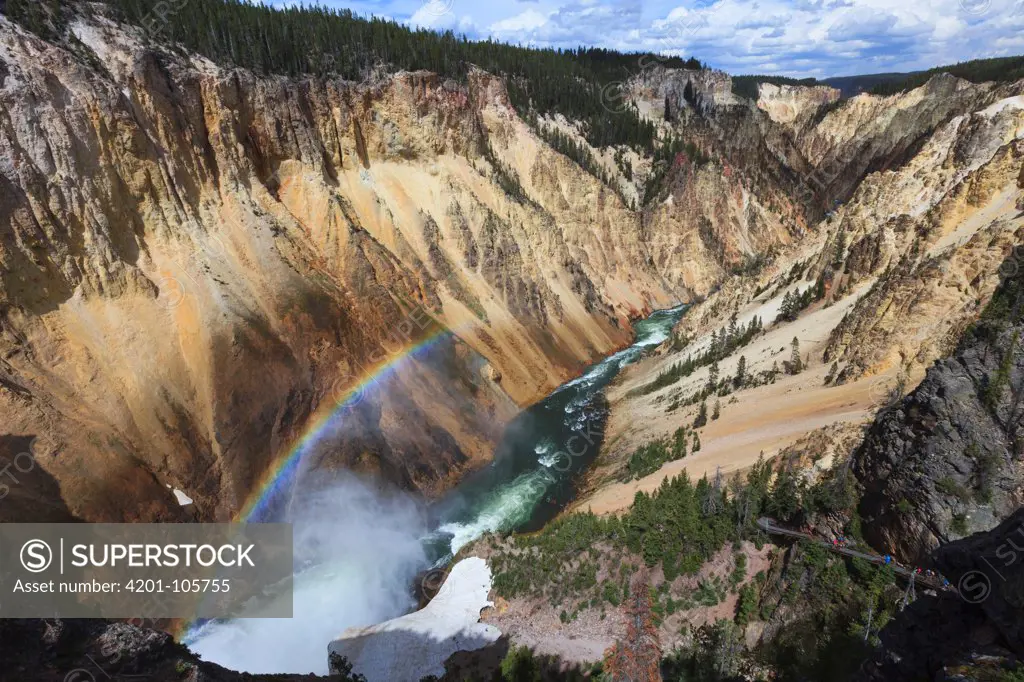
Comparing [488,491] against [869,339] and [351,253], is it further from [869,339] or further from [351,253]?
[869,339]

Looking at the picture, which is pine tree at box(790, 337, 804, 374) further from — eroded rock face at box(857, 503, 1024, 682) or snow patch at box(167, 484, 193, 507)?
snow patch at box(167, 484, 193, 507)

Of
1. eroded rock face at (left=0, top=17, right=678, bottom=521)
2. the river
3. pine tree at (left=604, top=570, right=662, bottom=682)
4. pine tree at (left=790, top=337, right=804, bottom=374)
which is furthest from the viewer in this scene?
pine tree at (left=790, top=337, right=804, bottom=374)

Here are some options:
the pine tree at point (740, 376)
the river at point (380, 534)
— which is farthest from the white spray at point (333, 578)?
the pine tree at point (740, 376)

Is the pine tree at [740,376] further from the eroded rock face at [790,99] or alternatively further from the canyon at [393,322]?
the eroded rock face at [790,99]

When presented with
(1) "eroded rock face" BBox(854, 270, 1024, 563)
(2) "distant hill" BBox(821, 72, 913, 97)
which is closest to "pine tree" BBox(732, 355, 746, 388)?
(1) "eroded rock face" BBox(854, 270, 1024, 563)

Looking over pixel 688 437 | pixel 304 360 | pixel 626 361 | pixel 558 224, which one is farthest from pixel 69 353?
pixel 558 224
